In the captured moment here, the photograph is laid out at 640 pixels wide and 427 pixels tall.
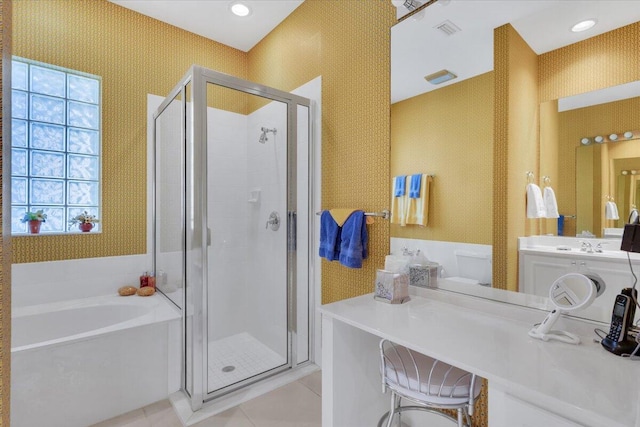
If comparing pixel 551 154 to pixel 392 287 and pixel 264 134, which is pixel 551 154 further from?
pixel 264 134

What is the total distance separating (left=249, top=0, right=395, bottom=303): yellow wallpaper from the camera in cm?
197

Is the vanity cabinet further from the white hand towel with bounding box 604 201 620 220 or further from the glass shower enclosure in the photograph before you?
the glass shower enclosure

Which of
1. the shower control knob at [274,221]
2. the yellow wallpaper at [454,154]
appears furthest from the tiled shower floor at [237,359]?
the yellow wallpaper at [454,154]

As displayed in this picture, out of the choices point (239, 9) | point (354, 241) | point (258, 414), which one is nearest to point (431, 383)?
point (354, 241)

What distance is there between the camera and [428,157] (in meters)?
1.71

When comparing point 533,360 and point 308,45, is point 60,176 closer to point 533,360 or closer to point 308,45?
point 308,45

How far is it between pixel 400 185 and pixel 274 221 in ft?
3.62

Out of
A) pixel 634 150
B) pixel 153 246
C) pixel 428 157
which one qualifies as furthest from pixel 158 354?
pixel 634 150

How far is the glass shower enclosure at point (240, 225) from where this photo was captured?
2076 millimetres

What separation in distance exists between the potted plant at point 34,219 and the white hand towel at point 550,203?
3.03 m

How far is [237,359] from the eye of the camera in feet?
7.82

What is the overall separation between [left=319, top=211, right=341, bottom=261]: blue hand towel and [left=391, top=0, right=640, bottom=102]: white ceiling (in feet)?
2.81

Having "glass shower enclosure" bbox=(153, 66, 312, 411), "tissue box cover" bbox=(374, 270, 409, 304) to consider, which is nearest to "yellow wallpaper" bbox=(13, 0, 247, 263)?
"glass shower enclosure" bbox=(153, 66, 312, 411)

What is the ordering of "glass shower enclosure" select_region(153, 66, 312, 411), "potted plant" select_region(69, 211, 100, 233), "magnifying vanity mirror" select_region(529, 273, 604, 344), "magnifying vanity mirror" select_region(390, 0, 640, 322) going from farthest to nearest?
1. "potted plant" select_region(69, 211, 100, 233)
2. "glass shower enclosure" select_region(153, 66, 312, 411)
3. "magnifying vanity mirror" select_region(390, 0, 640, 322)
4. "magnifying vanity mirror" select_region(529, 273, 604, 344)
